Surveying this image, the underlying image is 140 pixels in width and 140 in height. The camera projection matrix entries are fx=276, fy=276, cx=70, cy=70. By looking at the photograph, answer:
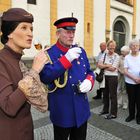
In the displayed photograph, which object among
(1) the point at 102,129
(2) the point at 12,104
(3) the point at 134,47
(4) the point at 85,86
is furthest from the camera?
(3) the point at 134,47

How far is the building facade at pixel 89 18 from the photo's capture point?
495 inches

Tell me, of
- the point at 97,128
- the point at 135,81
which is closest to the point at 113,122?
the point at 97,128

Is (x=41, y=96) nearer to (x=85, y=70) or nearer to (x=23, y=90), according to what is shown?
(x=23, y=90)

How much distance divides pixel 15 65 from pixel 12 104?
1.08ft

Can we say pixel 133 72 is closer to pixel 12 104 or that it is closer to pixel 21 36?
pixel 21 36

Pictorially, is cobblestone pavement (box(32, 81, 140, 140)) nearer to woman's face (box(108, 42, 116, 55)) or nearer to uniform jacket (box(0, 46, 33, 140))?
woman's face (box(108, 42, 116, 55))

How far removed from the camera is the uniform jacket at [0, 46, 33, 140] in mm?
1566

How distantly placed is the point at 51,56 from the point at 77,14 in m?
13.0

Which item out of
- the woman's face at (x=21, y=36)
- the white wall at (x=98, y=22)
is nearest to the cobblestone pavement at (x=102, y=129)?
the woman's face at (x=21, y=36)

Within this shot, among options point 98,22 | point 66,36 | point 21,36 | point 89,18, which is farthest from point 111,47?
point 98,22

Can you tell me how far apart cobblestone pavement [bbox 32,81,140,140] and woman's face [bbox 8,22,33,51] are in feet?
9.93

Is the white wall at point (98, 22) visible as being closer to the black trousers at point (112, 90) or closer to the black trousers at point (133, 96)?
the black trousers at point (112, 90)

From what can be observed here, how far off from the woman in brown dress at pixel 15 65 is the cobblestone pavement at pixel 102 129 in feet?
9.41

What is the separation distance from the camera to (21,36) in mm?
1782
